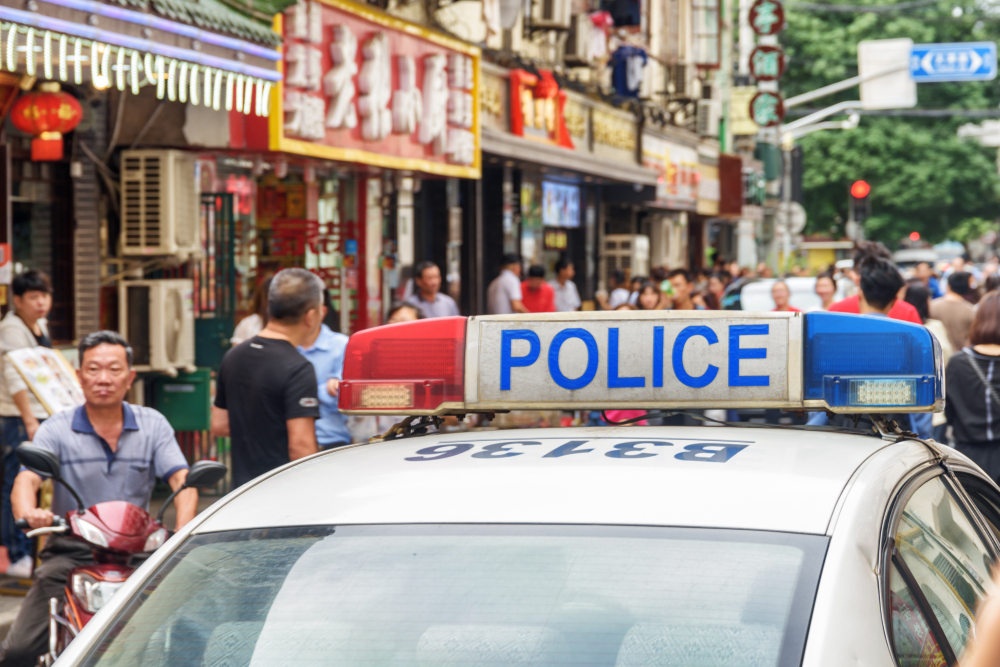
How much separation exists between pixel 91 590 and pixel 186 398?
249 inches

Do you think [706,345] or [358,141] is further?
[358,141]

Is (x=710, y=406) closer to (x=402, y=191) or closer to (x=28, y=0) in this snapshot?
(x=28, y=0)

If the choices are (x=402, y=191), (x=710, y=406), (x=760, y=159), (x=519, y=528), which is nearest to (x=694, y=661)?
(x=519, y=528)

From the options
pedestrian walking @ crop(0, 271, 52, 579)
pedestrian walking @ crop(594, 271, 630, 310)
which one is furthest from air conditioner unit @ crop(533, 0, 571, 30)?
pedestrian walking @ crop(0, 271, 52, 579)

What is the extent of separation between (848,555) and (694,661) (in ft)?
1.09

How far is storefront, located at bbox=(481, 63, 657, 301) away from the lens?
17516 mm

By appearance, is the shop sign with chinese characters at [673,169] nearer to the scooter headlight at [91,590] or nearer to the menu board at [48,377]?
the menu board at [48,377]

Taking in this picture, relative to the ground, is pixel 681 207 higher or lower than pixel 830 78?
lower

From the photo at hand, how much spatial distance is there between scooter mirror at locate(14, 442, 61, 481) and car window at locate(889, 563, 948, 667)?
3.03 metres

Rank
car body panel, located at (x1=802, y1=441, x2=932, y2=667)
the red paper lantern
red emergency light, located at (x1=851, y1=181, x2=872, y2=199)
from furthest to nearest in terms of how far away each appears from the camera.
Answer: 1. red emergency light, located at (x1=851, y1=181, x2=872, y2=199)
2. the red paper lantern
3. car body panel, located at (x1=802, y1=441, x2=932, y2=667)

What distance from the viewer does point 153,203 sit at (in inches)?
410

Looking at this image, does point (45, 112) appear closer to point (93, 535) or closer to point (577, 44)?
point (93, 535)

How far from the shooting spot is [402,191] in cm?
1577

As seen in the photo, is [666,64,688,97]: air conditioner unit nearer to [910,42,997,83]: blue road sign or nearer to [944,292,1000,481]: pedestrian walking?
[910,42,997,83]: blue road sign
